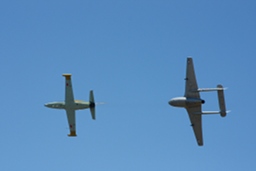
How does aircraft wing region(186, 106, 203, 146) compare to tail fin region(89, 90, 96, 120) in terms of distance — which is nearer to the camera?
aircraft wing region(186, 106, 203, 146)

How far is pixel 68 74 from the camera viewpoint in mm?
185000

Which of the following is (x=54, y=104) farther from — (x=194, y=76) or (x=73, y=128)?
(x=194, y=76)

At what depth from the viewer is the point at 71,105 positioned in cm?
18400

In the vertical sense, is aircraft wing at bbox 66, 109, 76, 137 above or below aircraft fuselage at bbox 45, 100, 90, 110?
below

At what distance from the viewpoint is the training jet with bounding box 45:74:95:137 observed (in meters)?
180

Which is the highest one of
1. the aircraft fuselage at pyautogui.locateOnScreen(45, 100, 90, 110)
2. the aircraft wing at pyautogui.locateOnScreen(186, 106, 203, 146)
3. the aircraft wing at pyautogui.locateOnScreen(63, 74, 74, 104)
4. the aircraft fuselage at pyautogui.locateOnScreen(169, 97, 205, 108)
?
the aircraft wing at pyautogui.locateOnScreen(63, 74, 74, 104)

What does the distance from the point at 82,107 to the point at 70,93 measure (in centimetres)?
493

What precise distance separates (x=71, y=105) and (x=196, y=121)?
2950cm

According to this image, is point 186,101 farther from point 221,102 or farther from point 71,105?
point 71,105

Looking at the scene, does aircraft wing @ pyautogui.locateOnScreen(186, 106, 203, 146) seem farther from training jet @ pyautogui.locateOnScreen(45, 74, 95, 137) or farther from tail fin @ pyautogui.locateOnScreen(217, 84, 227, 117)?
training jet @ pyautogui.locateOnScreen(45, 74, 95, 137)

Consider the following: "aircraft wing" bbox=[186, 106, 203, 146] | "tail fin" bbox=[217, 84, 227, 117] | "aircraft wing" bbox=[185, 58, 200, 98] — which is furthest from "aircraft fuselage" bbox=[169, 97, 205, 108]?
"tail fin" bbox=[217, 84, 227, 117]

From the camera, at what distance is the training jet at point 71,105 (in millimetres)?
180500

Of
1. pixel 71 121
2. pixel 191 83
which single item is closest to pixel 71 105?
pixel 71 121

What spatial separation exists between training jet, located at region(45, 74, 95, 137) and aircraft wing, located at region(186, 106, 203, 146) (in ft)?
73.1
